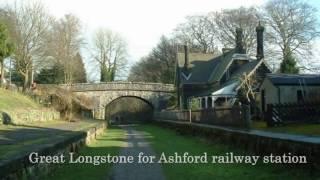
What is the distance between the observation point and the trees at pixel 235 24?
244 feet

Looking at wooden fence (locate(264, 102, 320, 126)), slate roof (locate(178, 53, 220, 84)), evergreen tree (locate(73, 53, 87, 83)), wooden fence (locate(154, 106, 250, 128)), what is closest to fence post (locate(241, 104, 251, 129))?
wooden fence (locate(154, 106, 250, 128))

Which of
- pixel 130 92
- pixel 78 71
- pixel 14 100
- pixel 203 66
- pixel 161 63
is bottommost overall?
pixel 14 100

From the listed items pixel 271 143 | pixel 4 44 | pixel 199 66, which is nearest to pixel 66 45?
pixel 199 66

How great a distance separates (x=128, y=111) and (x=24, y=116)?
64001 mm

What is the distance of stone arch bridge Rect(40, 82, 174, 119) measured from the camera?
8238 cm

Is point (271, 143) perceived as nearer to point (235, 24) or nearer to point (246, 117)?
point (246, 117)

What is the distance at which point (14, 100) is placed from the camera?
46.1m

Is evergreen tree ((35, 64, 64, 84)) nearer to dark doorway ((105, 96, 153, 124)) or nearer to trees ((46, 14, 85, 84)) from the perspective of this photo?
trees ((46, 14, 85, 84))

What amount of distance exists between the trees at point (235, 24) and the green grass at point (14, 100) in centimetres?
3283

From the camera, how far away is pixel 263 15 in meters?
72.4

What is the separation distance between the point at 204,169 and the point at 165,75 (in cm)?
8182

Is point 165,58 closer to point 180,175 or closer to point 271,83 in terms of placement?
point 271,83

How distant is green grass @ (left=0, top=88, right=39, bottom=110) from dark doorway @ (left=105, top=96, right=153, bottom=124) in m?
42.6

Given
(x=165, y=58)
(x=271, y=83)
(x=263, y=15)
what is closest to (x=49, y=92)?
(x=271, y=83)
